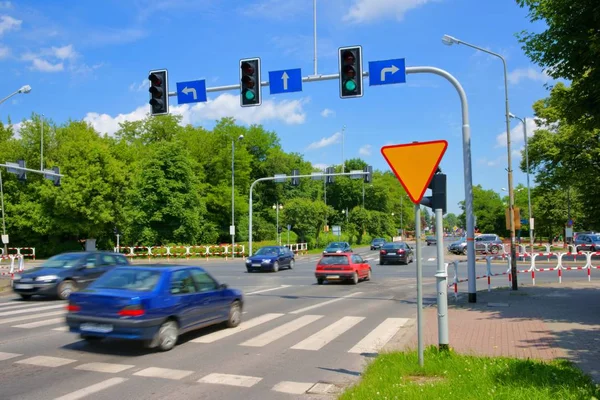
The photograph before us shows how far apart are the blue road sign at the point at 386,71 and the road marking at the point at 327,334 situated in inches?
218

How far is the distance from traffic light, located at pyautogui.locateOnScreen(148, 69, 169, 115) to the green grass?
29.9 feet

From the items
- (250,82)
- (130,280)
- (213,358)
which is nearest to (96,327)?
(130,280)

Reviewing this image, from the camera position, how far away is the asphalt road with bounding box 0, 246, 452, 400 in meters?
6.37

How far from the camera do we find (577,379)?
5.94m

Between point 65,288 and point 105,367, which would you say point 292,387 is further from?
point 65,288

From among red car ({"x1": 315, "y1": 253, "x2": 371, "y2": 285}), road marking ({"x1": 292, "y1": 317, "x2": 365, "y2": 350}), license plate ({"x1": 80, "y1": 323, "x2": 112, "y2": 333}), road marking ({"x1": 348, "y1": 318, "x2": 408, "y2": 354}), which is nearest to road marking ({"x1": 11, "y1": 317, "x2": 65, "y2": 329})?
license plate ({"x1": 80, "y1": 323, "x2": 112, "y2": 333})

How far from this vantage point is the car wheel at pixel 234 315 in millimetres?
10812

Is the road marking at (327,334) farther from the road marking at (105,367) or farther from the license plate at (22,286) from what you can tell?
the license plate at (22,286)

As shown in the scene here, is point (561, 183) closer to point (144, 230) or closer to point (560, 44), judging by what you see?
point (560, 44)

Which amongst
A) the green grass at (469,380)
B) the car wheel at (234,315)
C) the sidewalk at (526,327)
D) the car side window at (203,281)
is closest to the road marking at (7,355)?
the car side window at (203,281)

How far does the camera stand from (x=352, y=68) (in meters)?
12.2

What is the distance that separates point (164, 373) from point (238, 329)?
3714 mm

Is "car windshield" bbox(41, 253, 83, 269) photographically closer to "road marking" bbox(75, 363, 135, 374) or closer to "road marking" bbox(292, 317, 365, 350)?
"road marking" bbox(292, 317, 365, 350)

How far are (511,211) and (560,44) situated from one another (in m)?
6.07
